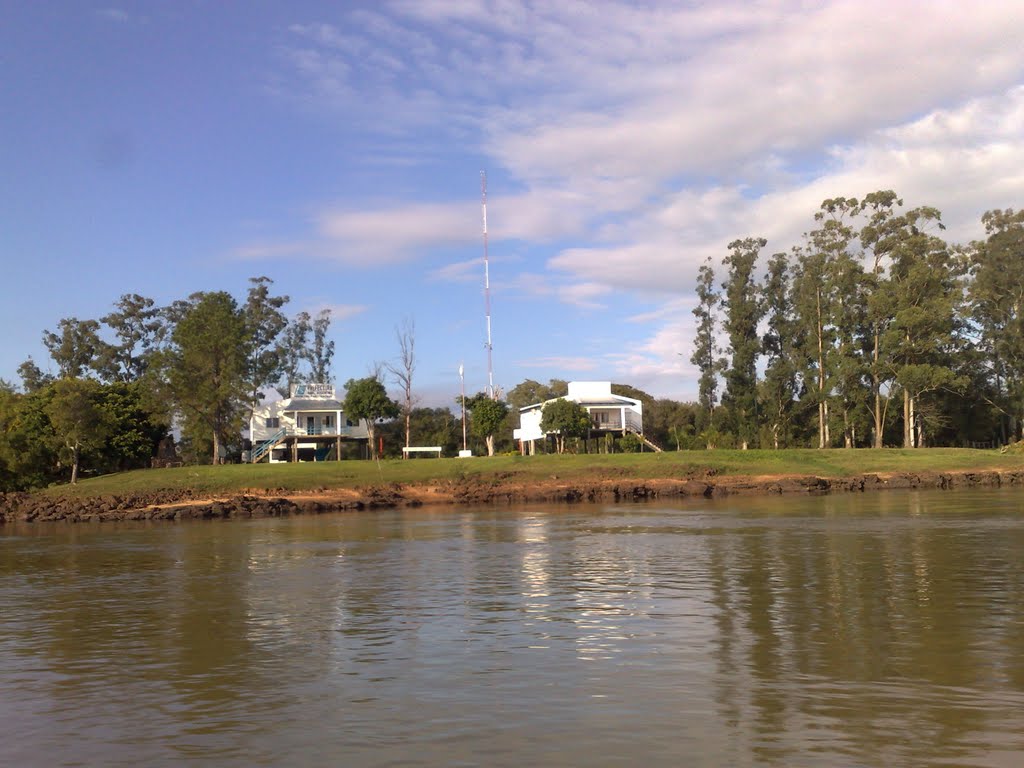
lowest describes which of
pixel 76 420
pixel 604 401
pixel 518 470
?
pixel 518 470

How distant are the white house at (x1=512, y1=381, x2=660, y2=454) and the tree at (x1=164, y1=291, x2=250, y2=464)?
24873 millimetres

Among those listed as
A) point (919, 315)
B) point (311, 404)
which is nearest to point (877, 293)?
point (919, 315)

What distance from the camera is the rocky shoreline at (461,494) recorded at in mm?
52781

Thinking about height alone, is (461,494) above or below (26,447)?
below

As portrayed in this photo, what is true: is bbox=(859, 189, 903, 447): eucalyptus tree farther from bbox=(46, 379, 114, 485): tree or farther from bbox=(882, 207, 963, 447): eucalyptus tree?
bbox=(46, 379, 114, 485): tree

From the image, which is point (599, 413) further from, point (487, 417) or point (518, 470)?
point (518, 470)

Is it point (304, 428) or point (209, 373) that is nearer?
point (209, 373)

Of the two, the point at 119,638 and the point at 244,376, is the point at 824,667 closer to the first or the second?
the point at 119,638

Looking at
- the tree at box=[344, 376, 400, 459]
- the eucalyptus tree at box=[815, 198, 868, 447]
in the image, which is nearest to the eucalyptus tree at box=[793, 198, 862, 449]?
the eucalyptus tree at box=[815, 198, 868, 447]

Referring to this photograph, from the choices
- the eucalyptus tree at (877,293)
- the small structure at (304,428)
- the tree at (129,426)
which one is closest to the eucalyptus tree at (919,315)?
the eucalyptus tree at (877,293)

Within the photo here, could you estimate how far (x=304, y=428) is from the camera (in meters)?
85.8

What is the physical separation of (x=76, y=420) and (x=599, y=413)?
4204cm

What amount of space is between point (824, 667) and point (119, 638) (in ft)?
36.6

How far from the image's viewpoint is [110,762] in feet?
30.4
